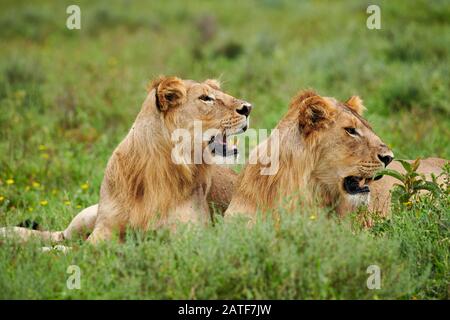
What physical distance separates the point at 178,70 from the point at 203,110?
261 inches

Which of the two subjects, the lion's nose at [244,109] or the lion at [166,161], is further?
the lion's nose at [244,109]

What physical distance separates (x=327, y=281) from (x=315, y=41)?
9950mm

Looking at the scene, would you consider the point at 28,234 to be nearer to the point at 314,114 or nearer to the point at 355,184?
the point at 314,114

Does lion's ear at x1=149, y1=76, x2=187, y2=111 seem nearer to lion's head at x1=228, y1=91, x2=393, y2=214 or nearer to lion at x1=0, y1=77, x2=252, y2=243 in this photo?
lion at x1=0, y1=77, x2=252, y2=243

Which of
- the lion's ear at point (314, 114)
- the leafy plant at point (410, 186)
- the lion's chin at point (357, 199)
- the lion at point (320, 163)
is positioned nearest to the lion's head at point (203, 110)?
the lion at point (320, 163)

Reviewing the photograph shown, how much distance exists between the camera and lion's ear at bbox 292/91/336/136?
531cm

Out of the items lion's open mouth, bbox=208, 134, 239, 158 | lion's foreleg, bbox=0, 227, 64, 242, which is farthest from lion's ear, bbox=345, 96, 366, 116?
lion's foreleg, bbox=0, 227, 64, 242

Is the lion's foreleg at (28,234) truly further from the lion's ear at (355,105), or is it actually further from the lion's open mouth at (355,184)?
the lion's ear at (355,105)

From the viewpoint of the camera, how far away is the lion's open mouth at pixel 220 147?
5.55m

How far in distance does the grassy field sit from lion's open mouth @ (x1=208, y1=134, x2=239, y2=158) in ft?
2.26

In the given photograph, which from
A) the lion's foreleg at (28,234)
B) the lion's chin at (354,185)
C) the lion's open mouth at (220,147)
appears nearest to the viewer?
the lion's foreleg at (28,234)

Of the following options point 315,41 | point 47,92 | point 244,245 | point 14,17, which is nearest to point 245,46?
point 315,41

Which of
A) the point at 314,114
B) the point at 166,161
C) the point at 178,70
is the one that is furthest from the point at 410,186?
the point at 178,70

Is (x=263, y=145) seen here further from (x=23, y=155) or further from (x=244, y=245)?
(x=23, y=155)
